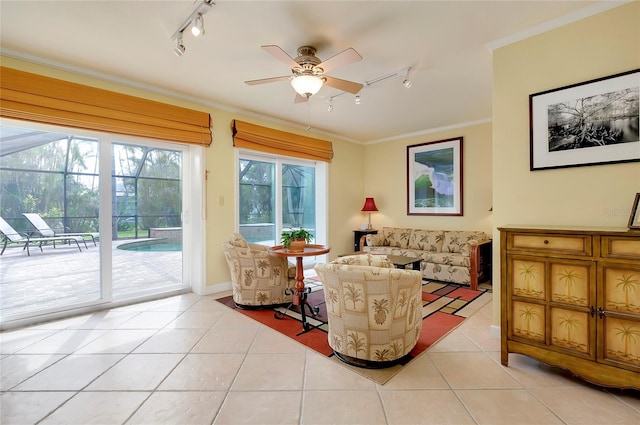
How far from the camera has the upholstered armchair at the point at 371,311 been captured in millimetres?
1945

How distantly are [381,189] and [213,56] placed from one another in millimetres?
4204

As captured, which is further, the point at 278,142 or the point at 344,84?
the point at 278,142

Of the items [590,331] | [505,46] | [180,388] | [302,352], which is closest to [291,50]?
[505,46]

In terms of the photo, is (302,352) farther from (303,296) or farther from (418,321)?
(418,321)

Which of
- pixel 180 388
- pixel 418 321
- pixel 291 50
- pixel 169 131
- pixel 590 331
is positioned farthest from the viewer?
pixel 169 131

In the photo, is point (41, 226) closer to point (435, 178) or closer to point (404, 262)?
point (404, 262)

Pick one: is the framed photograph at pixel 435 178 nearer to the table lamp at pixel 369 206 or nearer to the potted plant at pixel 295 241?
the table lamp at pixel 369 206

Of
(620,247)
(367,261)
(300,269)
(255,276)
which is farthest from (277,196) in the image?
(620,247)

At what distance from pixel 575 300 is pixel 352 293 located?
1.42 m

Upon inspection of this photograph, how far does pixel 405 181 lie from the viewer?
563cm

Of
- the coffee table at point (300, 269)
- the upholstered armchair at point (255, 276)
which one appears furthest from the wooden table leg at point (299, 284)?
the upholstered armchair at point (255, 276)

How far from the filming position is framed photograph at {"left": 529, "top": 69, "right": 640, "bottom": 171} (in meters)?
1.92

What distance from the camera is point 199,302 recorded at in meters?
3.54

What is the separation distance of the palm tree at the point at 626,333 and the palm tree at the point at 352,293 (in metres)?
1.53
